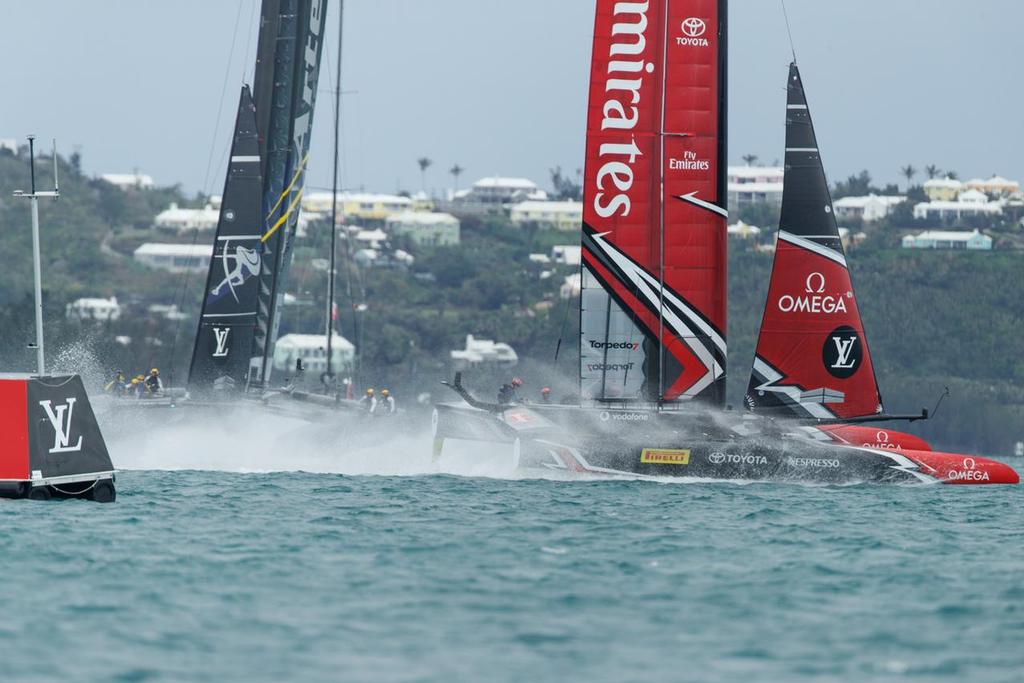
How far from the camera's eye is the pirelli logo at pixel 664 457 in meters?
24.7

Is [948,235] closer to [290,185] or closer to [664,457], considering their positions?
[290,185]

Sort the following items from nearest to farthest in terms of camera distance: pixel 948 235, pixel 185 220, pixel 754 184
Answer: pixel 948 235, pixel 185 220, pixel 754 184

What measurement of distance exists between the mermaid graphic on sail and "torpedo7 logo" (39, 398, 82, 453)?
13.7 metres

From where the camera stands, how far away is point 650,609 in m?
14.5

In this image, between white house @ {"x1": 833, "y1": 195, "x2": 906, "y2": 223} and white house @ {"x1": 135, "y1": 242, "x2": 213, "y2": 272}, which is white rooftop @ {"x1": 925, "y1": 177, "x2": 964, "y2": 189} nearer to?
white house @ {"x1": 833, "y1": 195, "x2": 906, "y2": 223}

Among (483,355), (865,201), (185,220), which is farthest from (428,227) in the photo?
(483,355)

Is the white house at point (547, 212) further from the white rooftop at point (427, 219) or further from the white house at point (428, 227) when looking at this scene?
the white house at point (428, 227)

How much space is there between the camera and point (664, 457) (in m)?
24.7

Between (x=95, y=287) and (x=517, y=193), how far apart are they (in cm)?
8540

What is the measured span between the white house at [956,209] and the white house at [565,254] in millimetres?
23357

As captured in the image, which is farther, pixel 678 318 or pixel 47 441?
pixel 678 318

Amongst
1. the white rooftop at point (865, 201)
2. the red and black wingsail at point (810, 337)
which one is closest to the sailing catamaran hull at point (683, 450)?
the red and black wingsail at point (810, 337)

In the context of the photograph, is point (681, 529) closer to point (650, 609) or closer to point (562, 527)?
point (562, 527)

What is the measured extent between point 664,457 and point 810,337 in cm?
352
